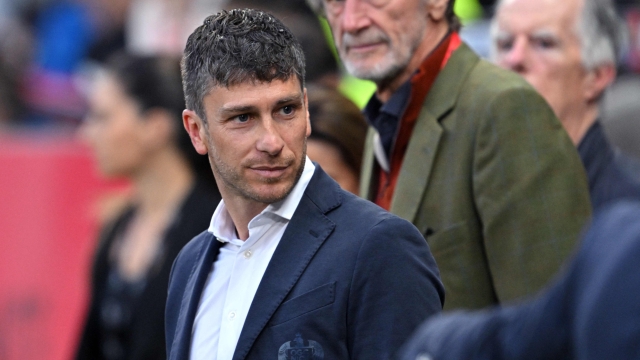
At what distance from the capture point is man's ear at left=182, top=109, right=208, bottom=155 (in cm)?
252

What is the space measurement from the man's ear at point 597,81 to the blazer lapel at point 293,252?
7.36ft

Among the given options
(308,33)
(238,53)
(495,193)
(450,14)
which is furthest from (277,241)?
(308,33)

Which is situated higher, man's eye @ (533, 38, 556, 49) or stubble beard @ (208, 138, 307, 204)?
stubble beard @ (208, 138, 307, 204)

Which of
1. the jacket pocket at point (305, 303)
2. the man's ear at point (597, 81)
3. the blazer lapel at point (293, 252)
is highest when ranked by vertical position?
the blazer lapel at point (293, 252)

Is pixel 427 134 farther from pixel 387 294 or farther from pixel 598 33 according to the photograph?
pixel 598 33

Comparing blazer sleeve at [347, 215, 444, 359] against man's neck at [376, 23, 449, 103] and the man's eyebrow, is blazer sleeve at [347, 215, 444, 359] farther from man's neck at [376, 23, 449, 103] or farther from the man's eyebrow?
man's neck at [376, 23, 449, 103]

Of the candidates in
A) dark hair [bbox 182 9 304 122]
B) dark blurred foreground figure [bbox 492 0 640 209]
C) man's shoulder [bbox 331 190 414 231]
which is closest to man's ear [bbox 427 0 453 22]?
dark blurred foreground figure [bbox 492 0 640 209]

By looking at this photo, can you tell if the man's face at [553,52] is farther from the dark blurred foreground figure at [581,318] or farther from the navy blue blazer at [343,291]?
the dark blurred foreground figure at [581,318]

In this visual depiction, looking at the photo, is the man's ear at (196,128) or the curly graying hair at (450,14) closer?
the man's ear at (196,128)

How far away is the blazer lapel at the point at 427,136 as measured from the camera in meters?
3.12

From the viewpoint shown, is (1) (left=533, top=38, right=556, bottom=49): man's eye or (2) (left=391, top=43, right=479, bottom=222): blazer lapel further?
(1) (left=533, top=38, right=556, bottom=49): man's eye

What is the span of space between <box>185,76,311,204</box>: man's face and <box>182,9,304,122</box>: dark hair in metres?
0.03

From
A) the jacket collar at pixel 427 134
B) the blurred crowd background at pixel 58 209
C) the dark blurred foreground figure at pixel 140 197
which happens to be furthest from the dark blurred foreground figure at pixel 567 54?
the dark blurred foreground figure at pixel 140 197

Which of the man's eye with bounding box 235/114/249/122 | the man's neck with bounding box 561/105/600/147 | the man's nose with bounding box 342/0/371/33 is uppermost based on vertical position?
the man's nose with bounding box 342/0/371/33
